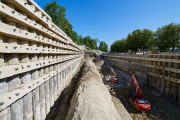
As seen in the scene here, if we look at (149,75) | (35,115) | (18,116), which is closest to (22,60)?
(18,116)

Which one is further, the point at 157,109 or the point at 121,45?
the point at 121,45

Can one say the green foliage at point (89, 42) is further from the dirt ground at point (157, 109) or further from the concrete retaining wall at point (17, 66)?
the concrete retaining wall at point (17, 66)

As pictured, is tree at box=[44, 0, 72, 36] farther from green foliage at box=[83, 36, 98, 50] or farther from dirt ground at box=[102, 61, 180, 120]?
green foliage at box=[83, 36, 98, 50]

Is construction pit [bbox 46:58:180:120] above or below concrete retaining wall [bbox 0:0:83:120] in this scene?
below

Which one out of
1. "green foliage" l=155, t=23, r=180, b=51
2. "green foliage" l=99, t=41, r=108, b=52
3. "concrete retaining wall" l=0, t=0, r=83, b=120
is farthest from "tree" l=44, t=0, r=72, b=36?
"green foliage" l=99, t=41, r=108, b=52

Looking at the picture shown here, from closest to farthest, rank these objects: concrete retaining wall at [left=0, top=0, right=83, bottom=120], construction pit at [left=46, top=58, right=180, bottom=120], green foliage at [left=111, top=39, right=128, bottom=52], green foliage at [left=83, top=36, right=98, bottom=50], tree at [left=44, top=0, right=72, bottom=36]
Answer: concrete retaining wall at [left=0, top=0, right=83, bottom=120]
construction pit at [left=46, top=58, right=180, bottom=120]
tree at [left=44, top=0, right=72, bottom=36]
green foliage at [left=111, top=39, right=128, bottom=52]
green foliage at [left=83, top=36, right=98, bottom=50]

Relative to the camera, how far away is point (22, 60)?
388 cm

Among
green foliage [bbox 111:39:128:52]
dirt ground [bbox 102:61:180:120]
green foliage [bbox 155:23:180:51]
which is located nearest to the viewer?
dirt ground [bbox 102:61:180:120]

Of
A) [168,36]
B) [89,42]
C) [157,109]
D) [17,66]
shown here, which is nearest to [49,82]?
[17,66]

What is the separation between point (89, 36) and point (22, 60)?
411 feet

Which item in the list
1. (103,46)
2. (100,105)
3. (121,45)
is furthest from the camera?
(103,46)

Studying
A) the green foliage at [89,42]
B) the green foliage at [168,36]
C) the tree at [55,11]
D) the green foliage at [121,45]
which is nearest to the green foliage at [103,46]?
the green foliage at [89,42]

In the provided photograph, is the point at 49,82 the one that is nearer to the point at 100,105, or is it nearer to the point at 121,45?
the point at 100,105

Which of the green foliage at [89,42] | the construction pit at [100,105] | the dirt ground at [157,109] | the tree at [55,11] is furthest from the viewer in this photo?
the green foliage at [89,42]
